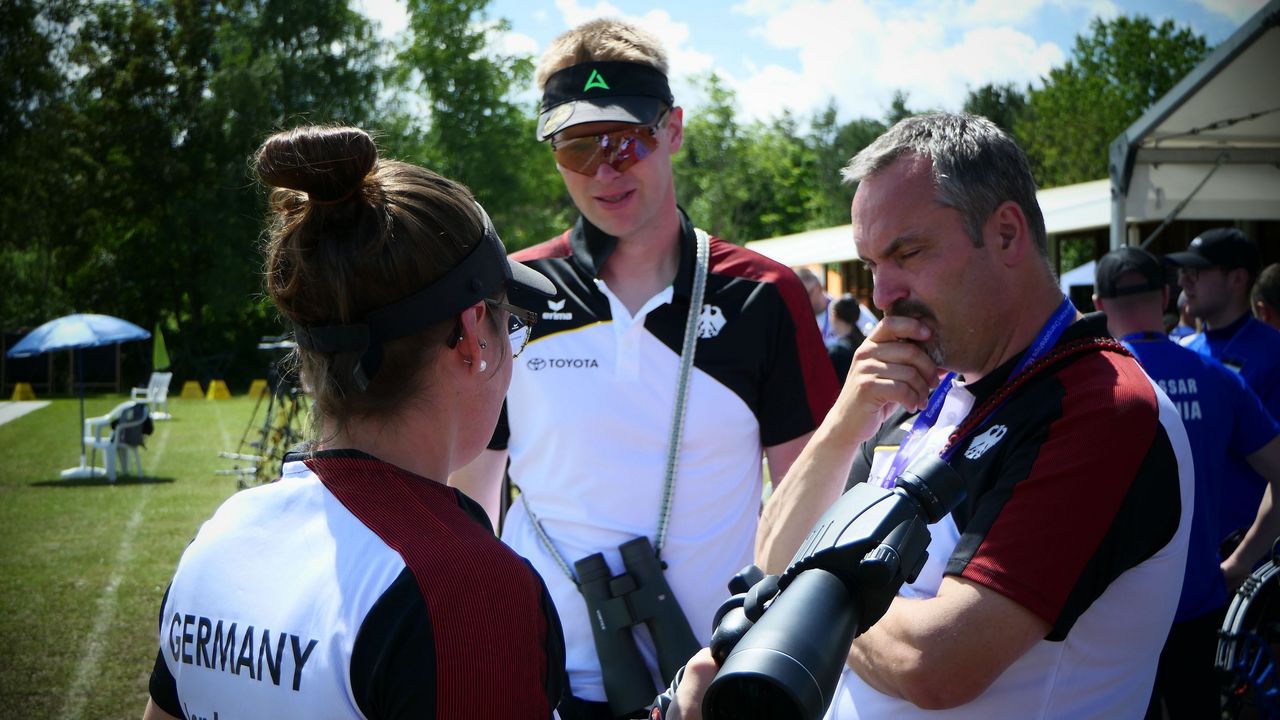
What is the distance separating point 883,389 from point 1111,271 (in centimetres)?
358

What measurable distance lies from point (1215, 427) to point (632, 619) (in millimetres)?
3190

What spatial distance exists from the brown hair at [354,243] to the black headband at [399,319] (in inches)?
0.5

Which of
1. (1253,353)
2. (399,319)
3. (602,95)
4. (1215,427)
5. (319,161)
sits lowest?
(1215,427)

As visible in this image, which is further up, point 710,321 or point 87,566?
point 710,321

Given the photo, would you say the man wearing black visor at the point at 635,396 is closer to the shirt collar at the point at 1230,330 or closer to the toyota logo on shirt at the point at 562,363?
the toyota logo on shirt at the point at 562,363

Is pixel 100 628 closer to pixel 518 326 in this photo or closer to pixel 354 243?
pixel 518 326

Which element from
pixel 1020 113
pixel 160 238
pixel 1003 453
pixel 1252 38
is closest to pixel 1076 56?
pixel 1020 113

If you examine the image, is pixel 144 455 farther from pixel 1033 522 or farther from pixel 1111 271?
pixel 1033 522

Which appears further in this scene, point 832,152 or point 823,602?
point 832,152

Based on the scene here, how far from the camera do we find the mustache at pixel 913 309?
2.01 metres

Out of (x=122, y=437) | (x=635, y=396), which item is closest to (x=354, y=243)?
(x=635, y=396)

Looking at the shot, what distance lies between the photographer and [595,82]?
285 centimetres

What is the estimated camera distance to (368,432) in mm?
1540

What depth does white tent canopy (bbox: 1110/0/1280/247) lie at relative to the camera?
889 centimetres
